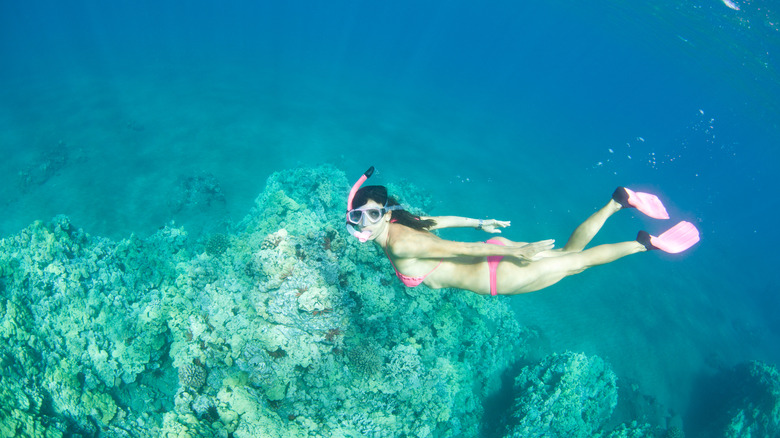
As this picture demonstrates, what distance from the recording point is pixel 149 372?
5.44 m

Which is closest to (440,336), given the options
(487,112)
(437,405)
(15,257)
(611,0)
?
(437,405)

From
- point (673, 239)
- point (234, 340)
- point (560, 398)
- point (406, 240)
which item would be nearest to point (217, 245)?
point (234, 340)

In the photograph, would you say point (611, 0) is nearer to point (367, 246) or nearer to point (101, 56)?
point (367, 246)

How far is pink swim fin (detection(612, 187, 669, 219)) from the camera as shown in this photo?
4.15m

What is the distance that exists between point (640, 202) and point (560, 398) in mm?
4929

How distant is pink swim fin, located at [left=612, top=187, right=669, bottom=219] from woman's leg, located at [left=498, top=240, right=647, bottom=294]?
55 centimetres

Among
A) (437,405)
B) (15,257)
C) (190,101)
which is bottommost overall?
(437,405)

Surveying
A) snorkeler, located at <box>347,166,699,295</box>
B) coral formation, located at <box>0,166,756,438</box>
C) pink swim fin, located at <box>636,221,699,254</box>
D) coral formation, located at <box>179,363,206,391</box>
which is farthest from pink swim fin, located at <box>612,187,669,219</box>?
coral formation, located at <box>179,363,206,391</box>

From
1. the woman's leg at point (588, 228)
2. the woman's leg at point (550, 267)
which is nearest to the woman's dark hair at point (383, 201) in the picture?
the woman's leg at point (550, 267)

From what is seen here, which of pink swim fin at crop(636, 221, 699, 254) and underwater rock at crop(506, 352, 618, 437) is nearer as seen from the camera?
pink swim fin at crop(636, 221, 699, 254)

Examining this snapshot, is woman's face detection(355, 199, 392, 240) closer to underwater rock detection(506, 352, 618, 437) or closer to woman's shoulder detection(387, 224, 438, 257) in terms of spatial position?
woman's shoulder detection(387, 224, 438, 257)

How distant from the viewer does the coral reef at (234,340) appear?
432 centimetres

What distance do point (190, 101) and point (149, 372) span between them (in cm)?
2615

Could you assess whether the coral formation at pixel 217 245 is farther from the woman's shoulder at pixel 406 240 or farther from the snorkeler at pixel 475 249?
the woman's shoulder at pixel 406 240
